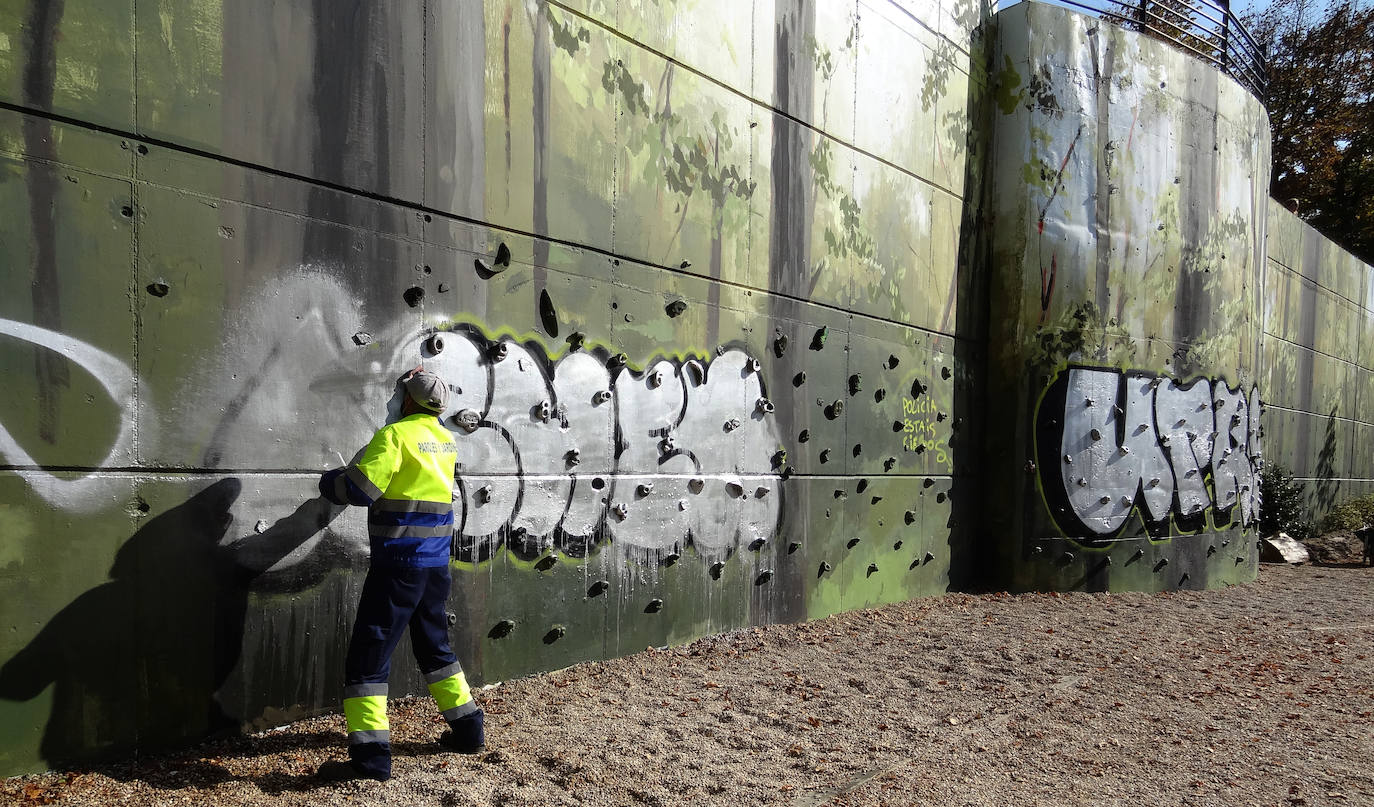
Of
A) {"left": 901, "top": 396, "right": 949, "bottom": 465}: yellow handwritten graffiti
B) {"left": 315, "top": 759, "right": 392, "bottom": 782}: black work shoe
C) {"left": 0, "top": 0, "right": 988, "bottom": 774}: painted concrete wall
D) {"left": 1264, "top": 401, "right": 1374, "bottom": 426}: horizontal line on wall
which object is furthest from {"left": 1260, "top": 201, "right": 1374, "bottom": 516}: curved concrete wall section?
{"left": 315, "top": 759, "right": 392, "bottom": 782}: black work shoe

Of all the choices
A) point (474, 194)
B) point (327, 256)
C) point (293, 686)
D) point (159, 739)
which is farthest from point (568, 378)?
point (159, 739)

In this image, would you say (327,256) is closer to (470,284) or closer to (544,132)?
(470,284)

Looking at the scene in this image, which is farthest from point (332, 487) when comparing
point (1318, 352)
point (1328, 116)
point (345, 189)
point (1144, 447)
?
point (1328, 116)

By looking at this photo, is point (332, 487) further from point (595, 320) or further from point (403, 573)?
point (595, 320)

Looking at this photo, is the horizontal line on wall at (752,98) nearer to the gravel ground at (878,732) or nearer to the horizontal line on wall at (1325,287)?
the gravel ground at (878,732)

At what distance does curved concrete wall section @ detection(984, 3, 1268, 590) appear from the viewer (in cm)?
1024

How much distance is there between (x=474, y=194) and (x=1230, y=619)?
832 cm

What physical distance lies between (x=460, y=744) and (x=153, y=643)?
1441mm

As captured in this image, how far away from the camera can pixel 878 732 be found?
5301 millimetres

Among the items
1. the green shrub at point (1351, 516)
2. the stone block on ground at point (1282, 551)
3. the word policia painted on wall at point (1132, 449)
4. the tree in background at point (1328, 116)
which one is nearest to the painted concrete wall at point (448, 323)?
the word policia painted on wall at point (1132, 449)

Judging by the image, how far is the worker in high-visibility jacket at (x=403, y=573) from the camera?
4121mm

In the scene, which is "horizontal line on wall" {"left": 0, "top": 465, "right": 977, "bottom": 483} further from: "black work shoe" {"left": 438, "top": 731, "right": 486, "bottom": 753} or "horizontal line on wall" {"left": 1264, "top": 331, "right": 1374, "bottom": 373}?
"horizontal line on wall" {"left": 1264, "top": 331, "right": 1374, "bottom": 373}

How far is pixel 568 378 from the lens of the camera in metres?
6.08

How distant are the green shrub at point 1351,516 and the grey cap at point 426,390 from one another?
18.0 metres
